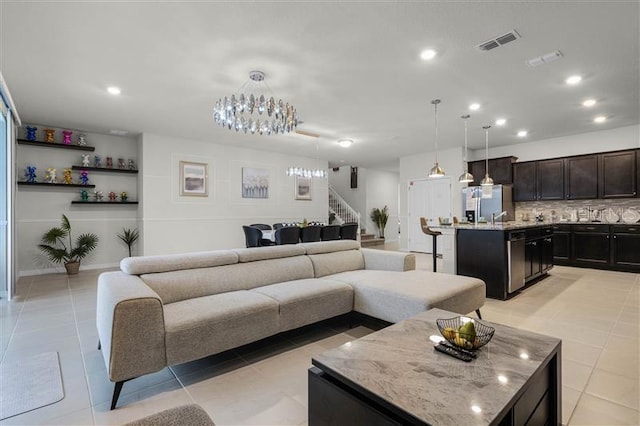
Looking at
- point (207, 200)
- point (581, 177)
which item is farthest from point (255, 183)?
point (581, 177)

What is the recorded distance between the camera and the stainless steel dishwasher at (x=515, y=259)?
417 centimetres

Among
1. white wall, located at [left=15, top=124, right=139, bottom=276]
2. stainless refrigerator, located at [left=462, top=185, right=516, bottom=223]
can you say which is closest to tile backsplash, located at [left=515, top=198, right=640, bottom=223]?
stainless refrigerator, located at [left=462, top=185, right=516, bottom=223]

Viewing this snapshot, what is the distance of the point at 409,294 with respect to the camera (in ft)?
8.80

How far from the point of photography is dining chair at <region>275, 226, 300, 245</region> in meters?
5.67

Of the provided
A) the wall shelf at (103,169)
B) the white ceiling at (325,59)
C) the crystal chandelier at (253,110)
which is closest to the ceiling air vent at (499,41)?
the white ceiling at (325,59)

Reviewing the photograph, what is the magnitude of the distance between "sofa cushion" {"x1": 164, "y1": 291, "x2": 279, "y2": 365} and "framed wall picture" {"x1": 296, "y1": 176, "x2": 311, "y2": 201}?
21.6ft

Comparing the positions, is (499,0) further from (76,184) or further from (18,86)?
(76,184)

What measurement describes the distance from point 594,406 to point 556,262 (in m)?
5.79

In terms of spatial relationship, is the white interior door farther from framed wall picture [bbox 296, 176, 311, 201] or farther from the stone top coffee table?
the stone top coffee table

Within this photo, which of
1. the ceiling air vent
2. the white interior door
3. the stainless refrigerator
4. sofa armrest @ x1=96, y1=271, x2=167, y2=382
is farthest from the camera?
the white interior door

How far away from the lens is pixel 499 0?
2.44m

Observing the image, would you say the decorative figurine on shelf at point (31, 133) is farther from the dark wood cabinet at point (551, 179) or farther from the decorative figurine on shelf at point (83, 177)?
the dark wood cabinet at point (551, 179)

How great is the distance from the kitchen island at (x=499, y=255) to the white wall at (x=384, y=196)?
669 centimetres

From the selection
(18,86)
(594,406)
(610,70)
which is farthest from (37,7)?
(610,70)
